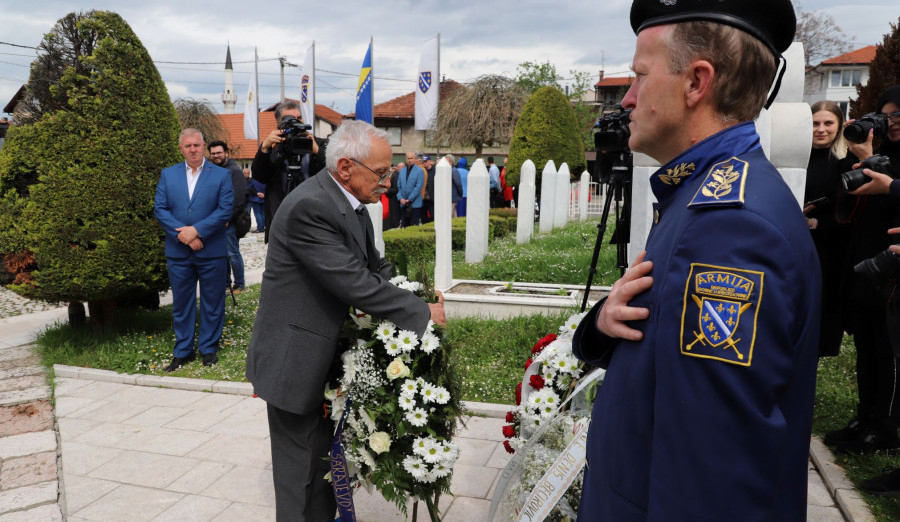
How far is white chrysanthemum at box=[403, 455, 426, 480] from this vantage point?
8.95ft

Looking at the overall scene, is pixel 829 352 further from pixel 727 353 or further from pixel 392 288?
pixel 727 353

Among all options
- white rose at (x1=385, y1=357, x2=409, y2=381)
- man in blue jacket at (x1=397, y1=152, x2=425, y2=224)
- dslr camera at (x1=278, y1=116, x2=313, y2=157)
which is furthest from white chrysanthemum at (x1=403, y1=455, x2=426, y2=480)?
man in blue jacket at (x1=397, y1=152, x2=425, y2=224)

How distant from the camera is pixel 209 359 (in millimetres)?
6262

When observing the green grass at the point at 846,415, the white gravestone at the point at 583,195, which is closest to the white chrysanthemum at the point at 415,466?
the green grass at the point at 846,415

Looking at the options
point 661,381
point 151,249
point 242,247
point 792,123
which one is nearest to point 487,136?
point 242,247

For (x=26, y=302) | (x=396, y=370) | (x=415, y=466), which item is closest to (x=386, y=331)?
(x=396, y=370)

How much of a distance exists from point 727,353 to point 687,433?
6.1 inches

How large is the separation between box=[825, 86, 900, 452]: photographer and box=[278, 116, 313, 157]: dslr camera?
411 centimetres

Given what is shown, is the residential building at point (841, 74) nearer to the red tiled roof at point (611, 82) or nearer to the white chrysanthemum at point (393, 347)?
the red tiled roof at point (611, 82)

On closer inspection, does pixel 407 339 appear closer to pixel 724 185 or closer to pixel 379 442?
pixel 379 442

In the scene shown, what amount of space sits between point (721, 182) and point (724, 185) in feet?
0.04

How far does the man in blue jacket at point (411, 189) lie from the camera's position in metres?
15.1

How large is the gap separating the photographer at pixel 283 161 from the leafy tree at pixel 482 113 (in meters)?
24.3

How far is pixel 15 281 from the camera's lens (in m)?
6.31
